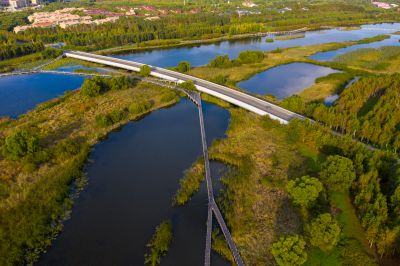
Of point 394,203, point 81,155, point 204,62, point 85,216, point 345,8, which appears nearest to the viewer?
point 394,203

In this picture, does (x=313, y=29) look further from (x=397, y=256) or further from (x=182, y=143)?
(x=397, y=256)

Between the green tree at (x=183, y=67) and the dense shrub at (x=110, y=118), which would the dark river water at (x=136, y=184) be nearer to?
the dense shrub at (x=110, y=118)

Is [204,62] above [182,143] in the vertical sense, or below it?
above

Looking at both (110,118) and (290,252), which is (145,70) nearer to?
(110,118)

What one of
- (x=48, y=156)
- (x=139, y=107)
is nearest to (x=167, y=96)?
(x=139, y=107)

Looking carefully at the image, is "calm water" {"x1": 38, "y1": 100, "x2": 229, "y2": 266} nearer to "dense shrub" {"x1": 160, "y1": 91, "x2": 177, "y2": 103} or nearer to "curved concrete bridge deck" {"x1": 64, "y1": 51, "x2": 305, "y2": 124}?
"curved concrete bridge deck" {"x1": 64, "y1": 51, "x2": 305, "y2": 124}

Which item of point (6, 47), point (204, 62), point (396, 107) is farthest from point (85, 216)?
point (6, 47)
